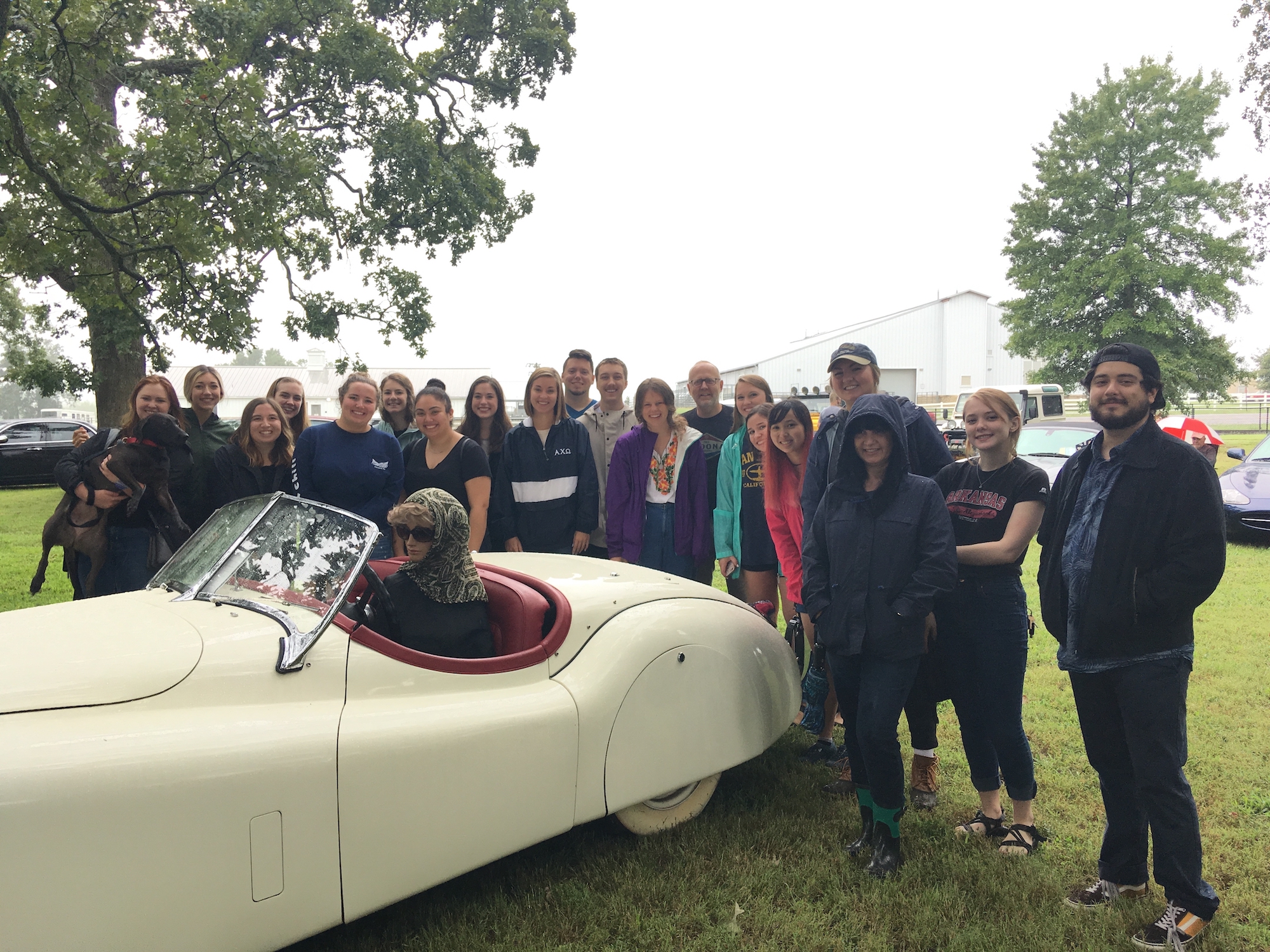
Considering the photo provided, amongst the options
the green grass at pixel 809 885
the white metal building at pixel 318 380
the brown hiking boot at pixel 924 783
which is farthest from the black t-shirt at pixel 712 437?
the white metal building at pixel 318 380

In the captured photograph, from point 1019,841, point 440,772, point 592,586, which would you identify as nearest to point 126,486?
point 592,586

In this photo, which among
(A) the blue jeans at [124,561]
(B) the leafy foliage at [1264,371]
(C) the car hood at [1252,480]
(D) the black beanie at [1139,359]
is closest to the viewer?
(D) the black beanie at [1139,359]

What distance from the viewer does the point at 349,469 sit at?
14.5 feet

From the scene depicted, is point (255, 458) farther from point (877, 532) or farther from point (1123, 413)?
point (1123, 413)

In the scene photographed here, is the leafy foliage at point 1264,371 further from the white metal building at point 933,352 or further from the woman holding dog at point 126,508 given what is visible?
the woman holding dog at point 126,508

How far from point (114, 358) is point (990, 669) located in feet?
49.0

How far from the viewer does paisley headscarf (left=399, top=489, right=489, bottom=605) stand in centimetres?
291

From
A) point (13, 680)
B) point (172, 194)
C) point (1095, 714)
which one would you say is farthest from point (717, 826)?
point (172, 194)

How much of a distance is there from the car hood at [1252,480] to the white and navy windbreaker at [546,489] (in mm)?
9646

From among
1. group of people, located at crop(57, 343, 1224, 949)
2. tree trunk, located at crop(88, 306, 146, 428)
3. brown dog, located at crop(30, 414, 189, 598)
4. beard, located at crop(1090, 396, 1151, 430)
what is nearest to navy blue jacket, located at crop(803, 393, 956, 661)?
group of people, located at crop(57, 343, 1224, 949)

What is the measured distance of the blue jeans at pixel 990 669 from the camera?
3244 millimetres

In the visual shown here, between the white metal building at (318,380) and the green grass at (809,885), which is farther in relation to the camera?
the white metal building at (318,380)

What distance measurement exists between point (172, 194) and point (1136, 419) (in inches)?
285

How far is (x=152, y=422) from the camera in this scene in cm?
414
